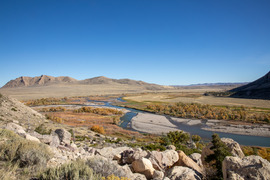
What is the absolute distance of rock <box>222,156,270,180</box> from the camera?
17.0 feet

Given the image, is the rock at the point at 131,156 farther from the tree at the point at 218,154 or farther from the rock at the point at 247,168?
the rock at the point at 247,168

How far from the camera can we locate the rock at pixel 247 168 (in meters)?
5.17

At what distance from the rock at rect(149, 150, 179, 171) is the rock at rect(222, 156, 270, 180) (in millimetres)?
3210

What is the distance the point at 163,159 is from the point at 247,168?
4135 mm

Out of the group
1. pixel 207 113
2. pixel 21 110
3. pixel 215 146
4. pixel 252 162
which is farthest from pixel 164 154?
pixel 207 113

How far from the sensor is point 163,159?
8594 millimetres

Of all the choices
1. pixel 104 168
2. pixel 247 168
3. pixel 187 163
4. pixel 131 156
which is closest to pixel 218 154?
pixel 187 163

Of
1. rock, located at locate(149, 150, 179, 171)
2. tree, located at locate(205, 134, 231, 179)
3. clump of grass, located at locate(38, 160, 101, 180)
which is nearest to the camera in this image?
clump of grass, located at locate(38, 160, 101, 180)

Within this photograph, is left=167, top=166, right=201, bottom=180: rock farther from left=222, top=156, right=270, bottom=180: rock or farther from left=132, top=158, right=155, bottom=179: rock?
left=222, top=156, right=270, bottom=180: rock

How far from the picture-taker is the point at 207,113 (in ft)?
148

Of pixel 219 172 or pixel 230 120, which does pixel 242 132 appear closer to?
pixel 230 120

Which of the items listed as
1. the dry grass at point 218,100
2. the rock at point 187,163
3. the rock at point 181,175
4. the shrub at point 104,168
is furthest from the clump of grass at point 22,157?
the dry grass at point 218,100

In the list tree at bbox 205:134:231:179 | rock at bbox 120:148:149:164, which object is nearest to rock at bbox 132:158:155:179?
rock at bbox 120:148:149:164

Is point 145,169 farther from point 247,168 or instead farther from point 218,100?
point 218,100
